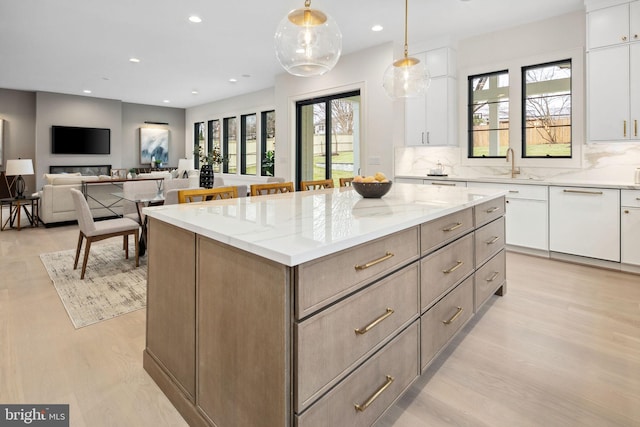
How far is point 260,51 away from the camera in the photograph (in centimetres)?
568

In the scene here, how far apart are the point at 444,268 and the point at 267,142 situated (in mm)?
7137

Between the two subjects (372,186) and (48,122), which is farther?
(48,122)

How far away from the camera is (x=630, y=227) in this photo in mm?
3531

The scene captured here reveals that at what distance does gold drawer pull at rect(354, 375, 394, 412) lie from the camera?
1.32 metres

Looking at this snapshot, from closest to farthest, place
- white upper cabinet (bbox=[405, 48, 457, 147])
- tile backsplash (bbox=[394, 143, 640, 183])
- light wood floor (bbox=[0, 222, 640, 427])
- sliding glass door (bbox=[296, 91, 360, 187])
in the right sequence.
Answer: light wood floor (bbox=[0, 222, 640, 427]) → tile backsplash (bbox=[394, 143, 640, 183]) → white upper cabinet (bbox=[405, 48, 457, 147]) → sliding glass door (bbox=[296, 91, 360, 187])

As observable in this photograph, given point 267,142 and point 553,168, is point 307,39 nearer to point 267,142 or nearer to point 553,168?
point 553,168

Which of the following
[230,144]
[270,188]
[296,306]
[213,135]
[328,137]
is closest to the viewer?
[296,306]

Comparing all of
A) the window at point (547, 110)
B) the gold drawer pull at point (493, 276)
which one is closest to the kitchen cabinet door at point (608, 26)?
the window at point (547, 110)

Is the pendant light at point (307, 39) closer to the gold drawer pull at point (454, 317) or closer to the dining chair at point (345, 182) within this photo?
the dining chair at point (345, 182)

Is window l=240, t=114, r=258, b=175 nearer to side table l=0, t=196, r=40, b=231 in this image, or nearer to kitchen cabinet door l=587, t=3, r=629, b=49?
side table l=0, t=196, r=40, b=231

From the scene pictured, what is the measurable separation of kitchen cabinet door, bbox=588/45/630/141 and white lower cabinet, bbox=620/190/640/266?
0.66 m

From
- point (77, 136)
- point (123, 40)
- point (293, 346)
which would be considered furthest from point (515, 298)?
point (77, 136)

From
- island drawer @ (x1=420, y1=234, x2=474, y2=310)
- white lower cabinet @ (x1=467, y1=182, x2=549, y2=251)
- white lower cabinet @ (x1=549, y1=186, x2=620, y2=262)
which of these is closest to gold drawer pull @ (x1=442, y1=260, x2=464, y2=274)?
island drawer @ (x1=420, y1=234, x2=474, y2=310)

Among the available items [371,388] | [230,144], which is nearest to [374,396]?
[371,388]
